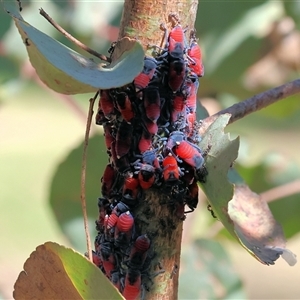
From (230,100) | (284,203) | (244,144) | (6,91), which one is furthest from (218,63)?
(6,91)

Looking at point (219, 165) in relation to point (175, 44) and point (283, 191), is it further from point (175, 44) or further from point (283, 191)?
point (283, 191)

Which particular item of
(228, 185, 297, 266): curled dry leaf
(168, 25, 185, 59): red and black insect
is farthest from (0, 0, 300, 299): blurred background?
(168, 25, 185, 59): red and black insect

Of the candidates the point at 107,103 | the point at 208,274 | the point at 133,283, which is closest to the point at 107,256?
the point at 133,283

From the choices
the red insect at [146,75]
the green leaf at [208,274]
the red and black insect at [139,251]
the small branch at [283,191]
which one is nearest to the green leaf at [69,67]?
the red insect at [146,75]

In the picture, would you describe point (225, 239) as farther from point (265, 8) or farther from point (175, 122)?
point (175, 122)

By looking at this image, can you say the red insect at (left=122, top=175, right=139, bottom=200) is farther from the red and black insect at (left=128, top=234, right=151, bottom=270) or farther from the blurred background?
the blurred background

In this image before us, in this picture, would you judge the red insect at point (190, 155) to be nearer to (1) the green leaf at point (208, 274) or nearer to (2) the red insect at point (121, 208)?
(2) the red insect at point (121, 208)
